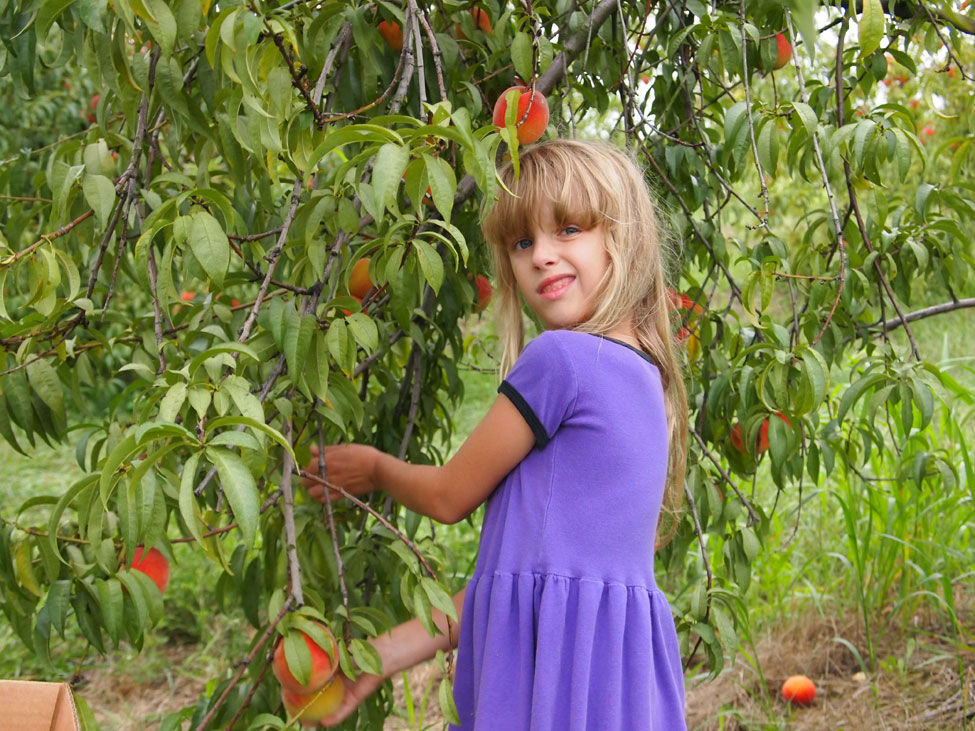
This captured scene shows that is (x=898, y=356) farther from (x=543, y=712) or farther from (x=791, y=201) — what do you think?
(x=791, y=201)

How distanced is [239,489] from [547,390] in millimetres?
494

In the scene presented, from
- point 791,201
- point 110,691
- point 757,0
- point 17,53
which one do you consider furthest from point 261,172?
point 791,201

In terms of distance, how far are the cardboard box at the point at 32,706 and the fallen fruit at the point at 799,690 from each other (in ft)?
5.93

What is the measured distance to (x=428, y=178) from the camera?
2.81ft

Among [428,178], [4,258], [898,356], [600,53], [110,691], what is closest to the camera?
[428,178]

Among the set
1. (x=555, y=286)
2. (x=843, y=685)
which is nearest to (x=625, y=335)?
(x=555, y=286)

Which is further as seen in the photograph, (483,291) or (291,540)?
(483,291)

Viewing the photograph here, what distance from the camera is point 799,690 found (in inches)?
84.4

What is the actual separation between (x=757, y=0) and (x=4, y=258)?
3.32ft

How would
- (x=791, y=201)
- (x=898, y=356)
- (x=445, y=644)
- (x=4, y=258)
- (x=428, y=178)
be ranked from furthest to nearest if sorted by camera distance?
(x=791, y=201) → (x=898, y=356) → (x=445, y=644) → (x=4, y=258) → (x=428, y=178)

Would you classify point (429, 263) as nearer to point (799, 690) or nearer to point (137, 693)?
point (799, 690)

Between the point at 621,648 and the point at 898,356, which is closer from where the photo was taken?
the point at 621,648

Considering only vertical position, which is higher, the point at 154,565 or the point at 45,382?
the point at 45,382

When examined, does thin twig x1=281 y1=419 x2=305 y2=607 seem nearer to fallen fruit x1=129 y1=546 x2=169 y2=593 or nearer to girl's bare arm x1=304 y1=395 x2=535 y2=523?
girl's bare arm x1=304 y1=395 x2=535 y2=523
